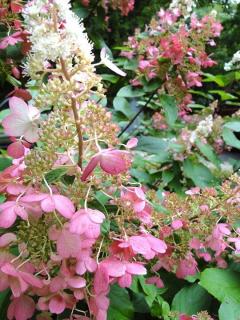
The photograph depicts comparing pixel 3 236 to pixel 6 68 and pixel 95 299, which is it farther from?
pixel 6 68

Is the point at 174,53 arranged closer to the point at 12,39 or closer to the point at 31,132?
the point at 12,39

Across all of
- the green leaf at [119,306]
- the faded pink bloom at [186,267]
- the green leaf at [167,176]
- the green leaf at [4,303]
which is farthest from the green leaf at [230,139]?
the green leaf at [4,303]

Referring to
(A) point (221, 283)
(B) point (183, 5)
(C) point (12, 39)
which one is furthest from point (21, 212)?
(B) point (183, 5)

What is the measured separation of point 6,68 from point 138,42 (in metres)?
0.60

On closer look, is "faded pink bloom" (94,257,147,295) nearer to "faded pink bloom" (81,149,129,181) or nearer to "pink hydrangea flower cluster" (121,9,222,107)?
"faded pink bloom" (81,149,129,181)

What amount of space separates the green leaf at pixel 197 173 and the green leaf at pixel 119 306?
3.03ft

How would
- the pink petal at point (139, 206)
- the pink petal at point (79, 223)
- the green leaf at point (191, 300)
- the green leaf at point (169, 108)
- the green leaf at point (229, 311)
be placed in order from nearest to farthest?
the pink petal at point (79, 223) < the pink petal at point (139, 206) < the green leaf at point (229, 311) < the green leaf at point (191, 300) < the green leaf at point (169, 108)

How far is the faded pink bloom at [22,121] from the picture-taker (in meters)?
0.69

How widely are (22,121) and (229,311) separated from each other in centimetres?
49

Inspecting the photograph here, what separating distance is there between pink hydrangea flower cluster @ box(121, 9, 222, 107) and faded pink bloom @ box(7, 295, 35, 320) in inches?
41.6

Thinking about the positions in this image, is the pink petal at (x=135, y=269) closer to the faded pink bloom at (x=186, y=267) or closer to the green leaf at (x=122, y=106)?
the faded pink bloom at (x=186, y=267)

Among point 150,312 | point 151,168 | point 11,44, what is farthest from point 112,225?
point 151,168

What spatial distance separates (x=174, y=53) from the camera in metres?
1.56

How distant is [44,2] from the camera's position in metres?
0.71
